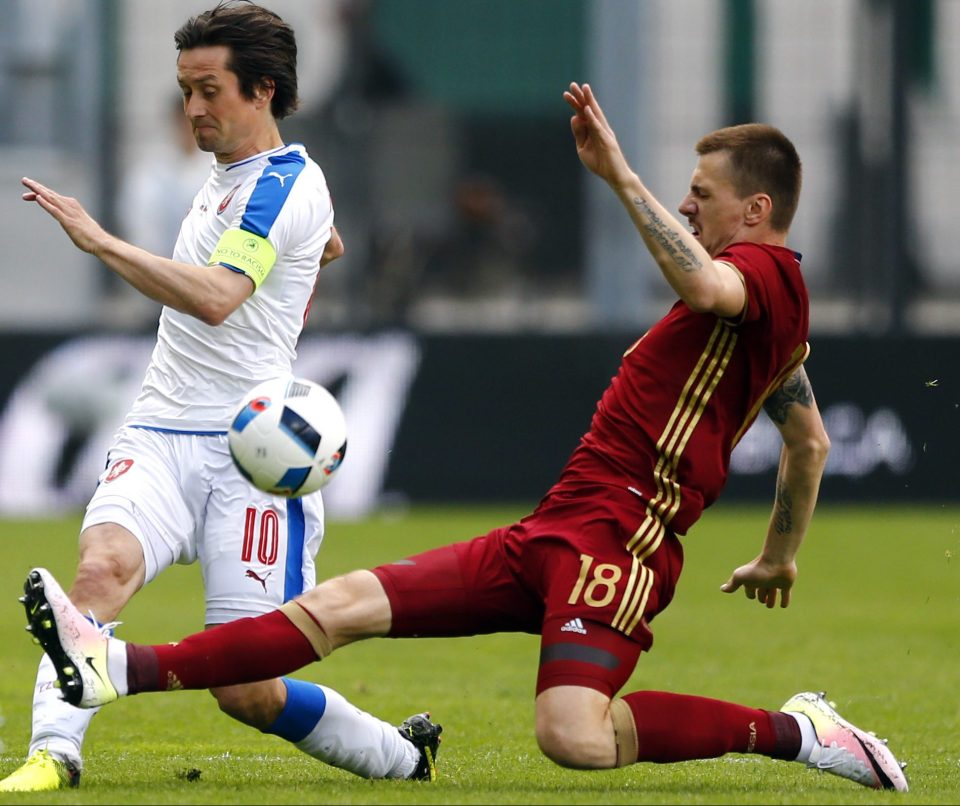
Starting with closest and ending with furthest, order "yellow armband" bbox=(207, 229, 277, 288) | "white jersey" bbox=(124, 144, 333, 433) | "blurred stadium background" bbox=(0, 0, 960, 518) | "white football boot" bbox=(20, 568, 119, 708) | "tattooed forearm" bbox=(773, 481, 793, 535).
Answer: "white football boot" bbox=(20, 568, 119, 708) → "yellow armband" bbox=(207, 229, 277, 288) → "white jersey" bbox=(124, 144, 333, 433) → "tattooed forearm" bbox=(773, 481, 793, 535) → "blurred stadium background" bbox=(0, 0, 960, 518)

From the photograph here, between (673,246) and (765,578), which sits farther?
(765,578)

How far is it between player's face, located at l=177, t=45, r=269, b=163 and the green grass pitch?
78.0 inches

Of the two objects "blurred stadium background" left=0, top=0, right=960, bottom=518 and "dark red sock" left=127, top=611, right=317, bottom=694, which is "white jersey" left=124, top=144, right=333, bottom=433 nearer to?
"dark red sock" left=127, top=611, right=317, bottom=694

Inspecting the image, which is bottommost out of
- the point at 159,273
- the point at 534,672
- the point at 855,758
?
the point at 534,672

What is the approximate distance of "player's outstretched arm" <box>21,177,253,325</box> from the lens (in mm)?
5523

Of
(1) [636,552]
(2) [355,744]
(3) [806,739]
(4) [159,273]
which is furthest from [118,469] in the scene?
(3) [806,739]

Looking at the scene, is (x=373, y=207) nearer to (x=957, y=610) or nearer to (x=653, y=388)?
(x=957, y=610)

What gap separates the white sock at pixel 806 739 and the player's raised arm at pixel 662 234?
50.3 inches

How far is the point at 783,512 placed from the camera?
6.29m

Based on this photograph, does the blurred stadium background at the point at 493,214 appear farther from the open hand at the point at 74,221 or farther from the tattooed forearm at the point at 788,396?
the open hand at the point at 74,221

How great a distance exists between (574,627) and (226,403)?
4.27 ft

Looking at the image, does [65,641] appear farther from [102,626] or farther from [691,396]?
[691,396]

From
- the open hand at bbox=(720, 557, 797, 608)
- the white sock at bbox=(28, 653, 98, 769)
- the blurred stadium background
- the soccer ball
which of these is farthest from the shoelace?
the blurred stadium background

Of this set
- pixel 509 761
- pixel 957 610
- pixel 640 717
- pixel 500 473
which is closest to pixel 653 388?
pixel 640 717
